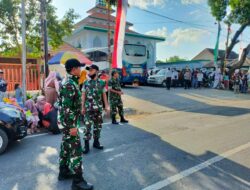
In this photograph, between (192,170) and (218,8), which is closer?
(192,170)

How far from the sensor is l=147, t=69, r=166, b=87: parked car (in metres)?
21.4

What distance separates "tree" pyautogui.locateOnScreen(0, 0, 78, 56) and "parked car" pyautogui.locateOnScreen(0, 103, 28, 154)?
9976 mm

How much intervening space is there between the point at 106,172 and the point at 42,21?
688 cm

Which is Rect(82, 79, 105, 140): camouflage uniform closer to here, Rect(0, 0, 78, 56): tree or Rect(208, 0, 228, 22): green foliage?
Rect(0, 0, 78, 56): tree

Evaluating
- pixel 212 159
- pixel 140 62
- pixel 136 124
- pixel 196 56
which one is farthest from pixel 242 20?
pixel 196 56

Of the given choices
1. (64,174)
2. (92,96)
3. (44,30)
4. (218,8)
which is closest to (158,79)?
(218,8)

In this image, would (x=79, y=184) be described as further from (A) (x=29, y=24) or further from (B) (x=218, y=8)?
(B) (x=218, y=8)

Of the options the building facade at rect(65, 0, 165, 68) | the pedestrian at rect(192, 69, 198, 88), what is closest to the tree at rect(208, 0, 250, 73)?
the pedestrian at rect(192, 69, 198, 88)

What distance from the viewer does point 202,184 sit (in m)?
3.77

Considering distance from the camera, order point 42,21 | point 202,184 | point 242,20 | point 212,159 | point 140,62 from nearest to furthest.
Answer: point 202,184, point 212,159, point 42,21, point 140,62, point 242,20

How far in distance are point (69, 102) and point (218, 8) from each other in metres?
23.5

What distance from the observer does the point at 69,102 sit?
135 inches

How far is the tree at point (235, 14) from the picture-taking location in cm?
2197

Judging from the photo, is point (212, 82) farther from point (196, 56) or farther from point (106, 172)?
point (196, 56)
